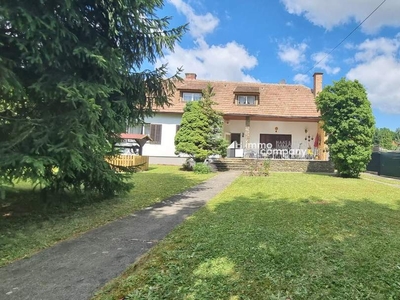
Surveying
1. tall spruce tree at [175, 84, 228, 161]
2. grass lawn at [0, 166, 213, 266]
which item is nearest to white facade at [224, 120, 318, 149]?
tall spruce tree at [175, 84, 228, 161]

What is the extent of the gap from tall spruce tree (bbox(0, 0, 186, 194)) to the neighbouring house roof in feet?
49.1

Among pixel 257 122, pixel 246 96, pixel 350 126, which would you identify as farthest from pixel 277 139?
pixel 350 126

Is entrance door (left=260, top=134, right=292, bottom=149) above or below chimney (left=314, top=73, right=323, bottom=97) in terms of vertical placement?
below

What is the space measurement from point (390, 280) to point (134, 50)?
20.1ft

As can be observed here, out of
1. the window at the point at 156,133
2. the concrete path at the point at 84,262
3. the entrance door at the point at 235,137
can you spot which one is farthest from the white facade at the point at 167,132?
the concrete path at the point at 84,262

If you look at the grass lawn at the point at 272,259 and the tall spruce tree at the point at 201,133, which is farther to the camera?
the tall spruce tree at the point at 201,133

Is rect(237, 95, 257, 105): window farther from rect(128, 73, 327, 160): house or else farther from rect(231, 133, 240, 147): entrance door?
rect(231, 133, 240, 147): entrance door

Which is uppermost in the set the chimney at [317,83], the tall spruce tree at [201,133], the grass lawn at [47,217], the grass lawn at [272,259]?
the chimney at [317,83]

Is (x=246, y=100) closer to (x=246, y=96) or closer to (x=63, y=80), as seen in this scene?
(x=246, y=96)

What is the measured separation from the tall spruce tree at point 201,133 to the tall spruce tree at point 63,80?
9.74 metres

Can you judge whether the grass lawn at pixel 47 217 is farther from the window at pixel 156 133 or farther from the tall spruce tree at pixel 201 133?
the window at pixel 156 133

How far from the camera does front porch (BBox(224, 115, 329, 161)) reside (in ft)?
69.9

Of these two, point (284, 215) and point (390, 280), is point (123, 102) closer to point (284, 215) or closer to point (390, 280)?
point (284, 215)

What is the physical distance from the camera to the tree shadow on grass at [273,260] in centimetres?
272
